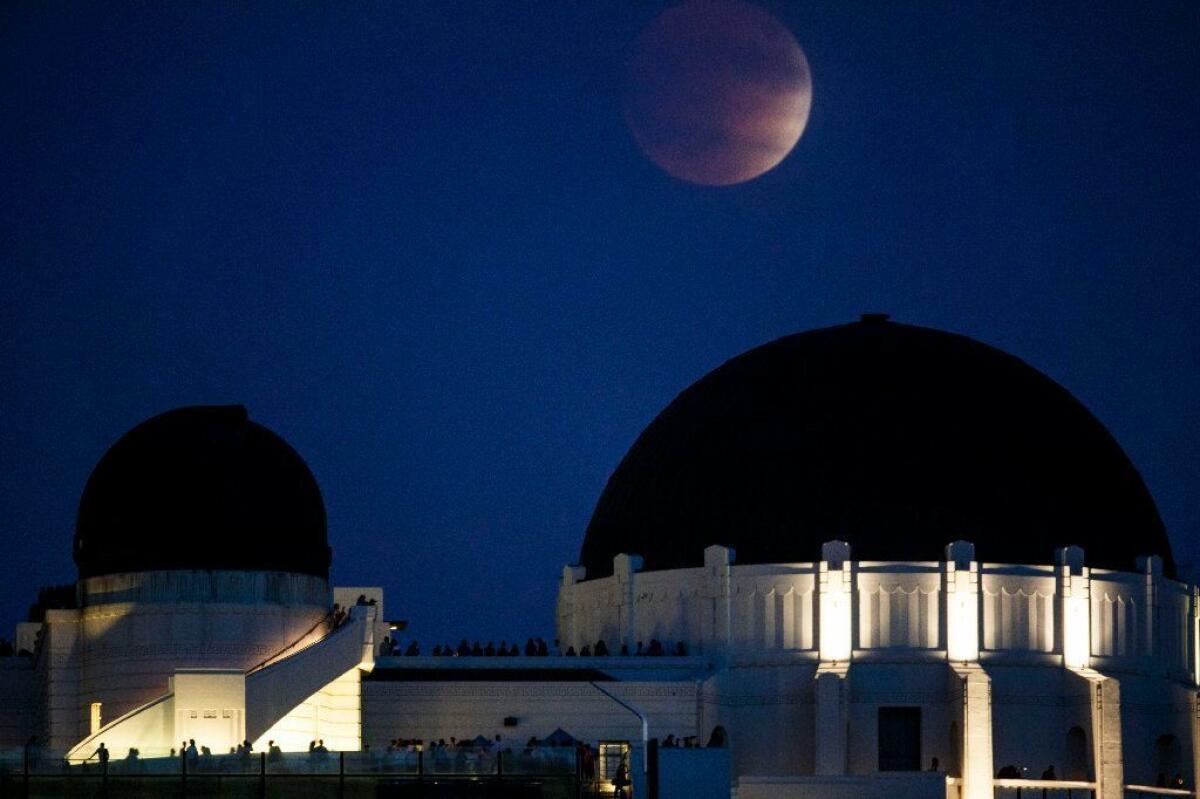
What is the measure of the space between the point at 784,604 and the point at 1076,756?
13.1 m

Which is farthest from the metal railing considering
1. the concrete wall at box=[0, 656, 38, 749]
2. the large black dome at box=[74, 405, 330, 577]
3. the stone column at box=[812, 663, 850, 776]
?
the concrete wall at box=[0, 656, 38, 749]

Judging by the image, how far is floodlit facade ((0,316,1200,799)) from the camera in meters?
100

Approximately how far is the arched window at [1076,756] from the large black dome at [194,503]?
101 ft

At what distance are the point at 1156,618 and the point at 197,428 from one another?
131 feet

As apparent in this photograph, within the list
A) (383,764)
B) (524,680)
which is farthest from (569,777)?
(524,680)

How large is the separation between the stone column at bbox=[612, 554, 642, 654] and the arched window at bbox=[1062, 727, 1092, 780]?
59.9 feet

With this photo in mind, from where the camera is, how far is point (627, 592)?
4338 inches

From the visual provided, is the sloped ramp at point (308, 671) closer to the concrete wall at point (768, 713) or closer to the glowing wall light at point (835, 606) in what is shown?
the concrete wall at point (768, 713)

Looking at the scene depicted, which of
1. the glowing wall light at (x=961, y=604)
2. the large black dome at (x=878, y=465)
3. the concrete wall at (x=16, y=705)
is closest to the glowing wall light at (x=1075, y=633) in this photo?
the large black dome at (x=878, y=465)

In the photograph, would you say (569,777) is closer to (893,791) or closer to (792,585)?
(893,791)

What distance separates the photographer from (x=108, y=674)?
3937 inches

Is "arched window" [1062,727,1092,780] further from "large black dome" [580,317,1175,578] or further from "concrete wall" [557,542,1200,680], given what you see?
"large black dome" [580,317,1175,578]

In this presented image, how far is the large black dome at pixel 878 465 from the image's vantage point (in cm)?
10731

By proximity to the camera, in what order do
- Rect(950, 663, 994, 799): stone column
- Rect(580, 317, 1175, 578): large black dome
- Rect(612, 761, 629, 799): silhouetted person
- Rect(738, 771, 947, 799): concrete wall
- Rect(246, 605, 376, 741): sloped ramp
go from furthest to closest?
Rect(580, 317, 1175, 578): large black dome → Rect(950, 663, 994, 799): stone column → Rect(738, 771, 947, 799): concrete wall → Rect(246, 605, 376, 741): sloped ramp → Rect(612, 761, 629, 799): silhouetted person
